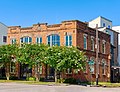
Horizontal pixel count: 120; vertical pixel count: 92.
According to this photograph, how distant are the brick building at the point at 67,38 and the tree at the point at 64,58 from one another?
11.0 feet

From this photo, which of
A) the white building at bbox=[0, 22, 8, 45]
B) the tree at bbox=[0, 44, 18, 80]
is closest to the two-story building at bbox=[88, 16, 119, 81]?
the white building at bbox=[0, 22, 8, 45]

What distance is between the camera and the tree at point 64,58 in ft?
139

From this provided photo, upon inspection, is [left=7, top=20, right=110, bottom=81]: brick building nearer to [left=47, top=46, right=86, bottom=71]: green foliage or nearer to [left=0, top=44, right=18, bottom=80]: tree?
[left=47, top=46, right=86, bottom=71]: green foliage

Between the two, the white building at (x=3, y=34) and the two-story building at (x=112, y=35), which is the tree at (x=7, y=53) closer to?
the white building at (x=3, y=34)

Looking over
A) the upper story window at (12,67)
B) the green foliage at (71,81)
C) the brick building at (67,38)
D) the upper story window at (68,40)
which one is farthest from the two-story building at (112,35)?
the upper story window at (12,67)

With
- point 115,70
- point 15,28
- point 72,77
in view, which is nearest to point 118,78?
point 115,70

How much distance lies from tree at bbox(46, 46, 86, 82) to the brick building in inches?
132

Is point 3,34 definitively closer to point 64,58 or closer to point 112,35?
point 112,35

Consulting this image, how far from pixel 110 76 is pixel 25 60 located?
2126cm

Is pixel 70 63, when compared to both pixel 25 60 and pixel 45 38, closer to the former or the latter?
pixel 25 60

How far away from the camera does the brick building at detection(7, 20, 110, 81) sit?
159 ft

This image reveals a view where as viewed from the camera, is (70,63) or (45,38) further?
(45,38)

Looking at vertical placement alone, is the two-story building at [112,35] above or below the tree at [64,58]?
above

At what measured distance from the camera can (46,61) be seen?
142 feet
